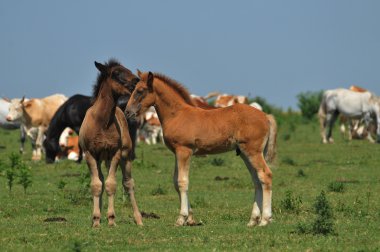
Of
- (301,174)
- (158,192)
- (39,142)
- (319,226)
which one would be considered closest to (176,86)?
(319,226)

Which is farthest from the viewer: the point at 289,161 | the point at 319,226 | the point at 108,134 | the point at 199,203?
the point at 289,161

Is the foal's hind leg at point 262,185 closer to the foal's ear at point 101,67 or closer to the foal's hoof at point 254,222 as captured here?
the foal's hoof at point 254,222

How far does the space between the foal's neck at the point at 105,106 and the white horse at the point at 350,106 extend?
23.6m

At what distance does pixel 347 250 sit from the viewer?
10.1 m

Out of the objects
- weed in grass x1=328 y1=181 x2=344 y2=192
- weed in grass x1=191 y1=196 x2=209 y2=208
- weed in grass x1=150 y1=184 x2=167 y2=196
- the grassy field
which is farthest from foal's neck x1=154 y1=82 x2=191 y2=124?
weed in grass x1=328 y1=181 x2=344 y2=192

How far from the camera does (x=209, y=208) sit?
15.9 meters

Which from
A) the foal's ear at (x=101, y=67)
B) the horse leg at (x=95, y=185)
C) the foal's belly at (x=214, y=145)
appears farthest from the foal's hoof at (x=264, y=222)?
the foal's ear at (x=101, y=67)

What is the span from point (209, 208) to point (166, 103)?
10.8 feet

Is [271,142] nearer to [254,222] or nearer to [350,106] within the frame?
[254,222]

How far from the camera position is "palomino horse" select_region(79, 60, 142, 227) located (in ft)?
41.6

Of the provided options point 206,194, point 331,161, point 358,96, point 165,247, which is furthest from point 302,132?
point 165,247

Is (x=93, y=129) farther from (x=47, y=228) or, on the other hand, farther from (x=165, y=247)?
(x=165, y=247)

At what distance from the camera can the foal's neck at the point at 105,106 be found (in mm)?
12789

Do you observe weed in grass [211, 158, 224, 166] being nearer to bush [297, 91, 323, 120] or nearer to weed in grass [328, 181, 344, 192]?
weed in grass [328, 181, 344, 192]
